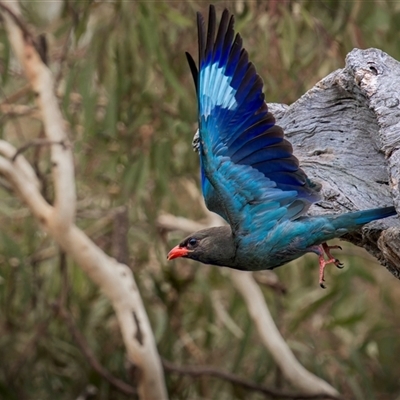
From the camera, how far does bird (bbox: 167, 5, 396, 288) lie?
3.29 meters

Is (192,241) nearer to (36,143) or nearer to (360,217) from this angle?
(360,217)

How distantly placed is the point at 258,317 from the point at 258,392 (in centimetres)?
43

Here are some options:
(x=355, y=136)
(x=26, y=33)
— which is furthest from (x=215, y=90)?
(x=26, y=33)

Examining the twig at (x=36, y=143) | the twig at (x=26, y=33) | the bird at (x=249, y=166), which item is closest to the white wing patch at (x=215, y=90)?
the bird at (x=249, y=166)

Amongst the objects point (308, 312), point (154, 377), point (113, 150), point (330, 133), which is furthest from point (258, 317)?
point (330, 133)

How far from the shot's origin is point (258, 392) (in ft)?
20.4

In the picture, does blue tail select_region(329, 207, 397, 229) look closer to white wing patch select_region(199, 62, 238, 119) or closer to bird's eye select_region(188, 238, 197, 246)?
white wing patch select_region(199, 62, 238, 119)

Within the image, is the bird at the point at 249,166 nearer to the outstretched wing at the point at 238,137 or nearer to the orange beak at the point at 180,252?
the outstretched wing at the point at 238,137

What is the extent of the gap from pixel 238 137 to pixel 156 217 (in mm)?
2843

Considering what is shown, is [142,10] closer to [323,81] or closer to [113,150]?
[113,150]

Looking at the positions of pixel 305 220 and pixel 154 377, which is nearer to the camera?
pixel 305 220

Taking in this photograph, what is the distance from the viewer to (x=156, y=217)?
20.2ft

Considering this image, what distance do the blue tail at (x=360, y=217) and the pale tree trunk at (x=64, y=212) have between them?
2.29 metres

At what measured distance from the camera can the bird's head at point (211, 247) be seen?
359 cm
